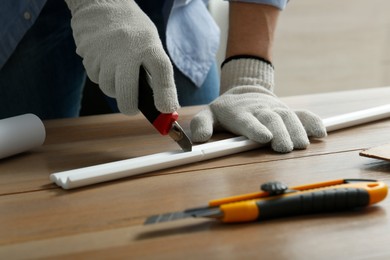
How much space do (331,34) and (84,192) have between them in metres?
1.92

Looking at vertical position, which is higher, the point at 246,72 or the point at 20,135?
the point at 246,72

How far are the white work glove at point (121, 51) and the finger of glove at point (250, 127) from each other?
5.2 inches

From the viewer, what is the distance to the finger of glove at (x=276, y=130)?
0.91m

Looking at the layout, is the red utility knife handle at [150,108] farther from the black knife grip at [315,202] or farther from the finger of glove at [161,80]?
the black knife grip at [315,202]

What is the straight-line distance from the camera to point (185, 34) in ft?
4.83

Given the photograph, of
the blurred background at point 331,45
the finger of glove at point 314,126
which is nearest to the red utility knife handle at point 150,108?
the finger of glove at point 314,126

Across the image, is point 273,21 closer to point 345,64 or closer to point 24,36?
point 24,36

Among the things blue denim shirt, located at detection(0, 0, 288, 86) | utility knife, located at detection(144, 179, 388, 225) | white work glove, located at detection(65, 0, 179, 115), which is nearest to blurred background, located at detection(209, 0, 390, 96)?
blue denim shirt, located at detection(0, 0, 288, 86)

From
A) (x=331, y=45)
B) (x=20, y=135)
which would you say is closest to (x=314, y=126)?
(x=20, y=135)

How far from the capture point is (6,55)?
4.18 ft

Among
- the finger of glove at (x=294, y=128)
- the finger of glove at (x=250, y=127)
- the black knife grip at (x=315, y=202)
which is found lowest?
the finger of glove at (x=250, y=127)

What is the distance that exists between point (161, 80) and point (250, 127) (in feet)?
0.55

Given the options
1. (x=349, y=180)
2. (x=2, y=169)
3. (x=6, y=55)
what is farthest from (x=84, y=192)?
(x=6, y=55)

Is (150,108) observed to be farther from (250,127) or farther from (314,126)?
(314,126)
